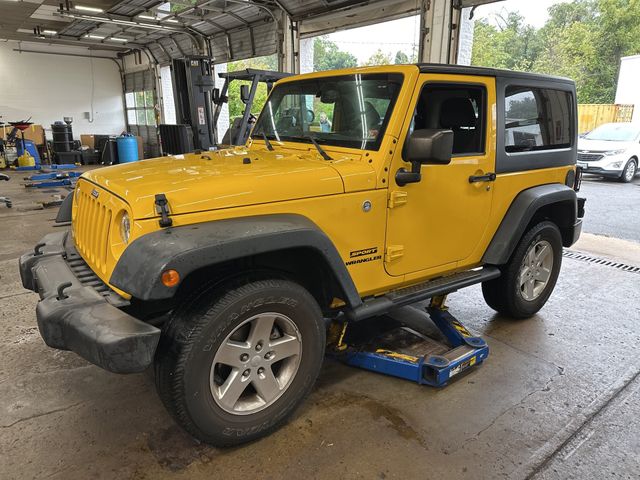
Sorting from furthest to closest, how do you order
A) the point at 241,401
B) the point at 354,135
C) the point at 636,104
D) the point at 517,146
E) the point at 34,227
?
the point at 636,104 < the point at 34,227 < the point at 517,146 < the point at 354,135 < the point at 241,401

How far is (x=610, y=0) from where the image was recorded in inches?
965

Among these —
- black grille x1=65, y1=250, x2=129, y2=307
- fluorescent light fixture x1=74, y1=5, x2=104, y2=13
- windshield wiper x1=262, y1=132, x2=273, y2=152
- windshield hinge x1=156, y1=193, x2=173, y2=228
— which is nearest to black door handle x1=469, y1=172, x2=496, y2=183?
windshield wiper x1=262, y1=132, x2=273, y2=152

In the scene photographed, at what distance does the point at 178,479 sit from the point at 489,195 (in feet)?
8.12

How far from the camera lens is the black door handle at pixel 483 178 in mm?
2920

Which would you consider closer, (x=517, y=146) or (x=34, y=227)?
(x=517, y=146)

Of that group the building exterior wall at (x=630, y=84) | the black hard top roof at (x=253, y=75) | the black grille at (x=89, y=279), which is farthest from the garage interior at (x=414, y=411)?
the building exterior wall at (x=630, y=84)

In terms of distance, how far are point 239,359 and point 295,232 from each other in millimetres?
658

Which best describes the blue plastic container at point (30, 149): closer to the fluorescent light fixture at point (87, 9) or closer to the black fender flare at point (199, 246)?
the fluorescent light fixture at point (87, 9)

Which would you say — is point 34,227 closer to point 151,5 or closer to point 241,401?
point 241,401

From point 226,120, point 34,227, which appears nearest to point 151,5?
point 226,120

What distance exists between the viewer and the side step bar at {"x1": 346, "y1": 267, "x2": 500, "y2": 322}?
2.50 meters

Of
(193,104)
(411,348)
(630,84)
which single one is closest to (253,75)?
(193,104)

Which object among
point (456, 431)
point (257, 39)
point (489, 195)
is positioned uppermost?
point (257, 39)

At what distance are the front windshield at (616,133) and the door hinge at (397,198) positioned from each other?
39.6ft
